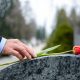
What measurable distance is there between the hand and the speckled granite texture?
0.09 m

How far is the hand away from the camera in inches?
103

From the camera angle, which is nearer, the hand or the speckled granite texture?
the hand

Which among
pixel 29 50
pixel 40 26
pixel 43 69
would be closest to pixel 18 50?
pixel 29 50

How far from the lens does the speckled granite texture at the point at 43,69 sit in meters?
2.71

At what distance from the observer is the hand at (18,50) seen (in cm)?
260

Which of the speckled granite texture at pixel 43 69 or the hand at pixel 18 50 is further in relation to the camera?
the speckled granite texture at pixel 43 69

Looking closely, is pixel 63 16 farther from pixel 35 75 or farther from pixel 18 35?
pixel 35 75

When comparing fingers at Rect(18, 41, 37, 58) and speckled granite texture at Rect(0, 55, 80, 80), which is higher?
fingers at Rect(18, 41, 37, 58)

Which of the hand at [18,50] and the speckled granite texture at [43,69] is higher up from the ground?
the hand at [18,50]

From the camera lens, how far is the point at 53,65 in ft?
8.92

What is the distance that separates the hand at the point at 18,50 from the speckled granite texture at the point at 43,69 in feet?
0.30

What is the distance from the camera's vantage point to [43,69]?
2730 millimetres

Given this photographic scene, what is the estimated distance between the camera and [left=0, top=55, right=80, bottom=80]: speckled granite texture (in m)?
2.71

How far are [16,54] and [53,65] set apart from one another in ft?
0.82
